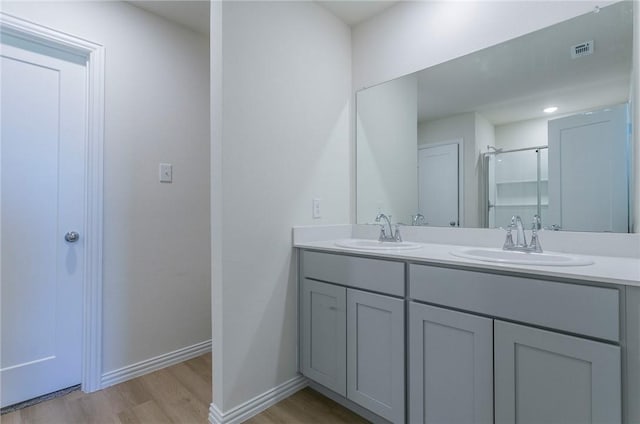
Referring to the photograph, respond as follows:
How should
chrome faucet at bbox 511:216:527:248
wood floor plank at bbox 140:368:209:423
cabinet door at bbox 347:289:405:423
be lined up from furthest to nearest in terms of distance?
wood floor plank at bbox 140:368:209:423 → chrome faucet at bbox 511:216:527:248 → cabinet door at bbox 347:289:405:423

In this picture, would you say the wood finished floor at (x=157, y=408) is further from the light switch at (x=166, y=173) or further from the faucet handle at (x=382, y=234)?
the light switch at (x=166, y=173)

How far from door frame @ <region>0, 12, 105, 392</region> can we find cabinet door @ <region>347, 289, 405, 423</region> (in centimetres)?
148

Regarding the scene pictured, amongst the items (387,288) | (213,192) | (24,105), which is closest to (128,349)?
(213,192)

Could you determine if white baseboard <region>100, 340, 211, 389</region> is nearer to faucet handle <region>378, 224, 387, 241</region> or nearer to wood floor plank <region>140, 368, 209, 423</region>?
wood floor plank <region>140, 368, 209, 423</region>

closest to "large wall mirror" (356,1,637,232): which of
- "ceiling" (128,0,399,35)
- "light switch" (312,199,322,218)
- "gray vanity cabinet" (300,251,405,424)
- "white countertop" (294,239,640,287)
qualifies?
"white countertop" (294,239,640,287)

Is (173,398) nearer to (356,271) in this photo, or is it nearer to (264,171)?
(356,271)

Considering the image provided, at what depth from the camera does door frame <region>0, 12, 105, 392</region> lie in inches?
71.2

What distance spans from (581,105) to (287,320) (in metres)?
1.83

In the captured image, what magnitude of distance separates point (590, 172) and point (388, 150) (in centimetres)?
107

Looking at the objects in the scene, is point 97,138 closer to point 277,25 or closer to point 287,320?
point 277,25

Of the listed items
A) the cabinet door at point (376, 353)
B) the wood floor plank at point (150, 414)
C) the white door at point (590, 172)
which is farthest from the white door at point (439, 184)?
the wood floor plank at point (150, 414)

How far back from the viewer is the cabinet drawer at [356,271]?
4.61 feet

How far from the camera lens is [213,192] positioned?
1.56 meters

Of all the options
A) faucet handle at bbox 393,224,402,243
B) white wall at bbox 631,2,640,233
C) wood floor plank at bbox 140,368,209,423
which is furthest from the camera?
faucet handle at bbox 393,224,402,243
